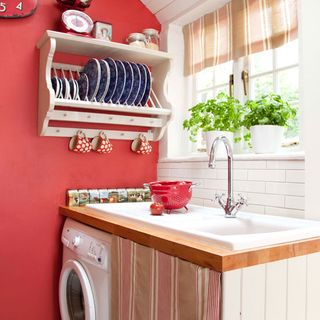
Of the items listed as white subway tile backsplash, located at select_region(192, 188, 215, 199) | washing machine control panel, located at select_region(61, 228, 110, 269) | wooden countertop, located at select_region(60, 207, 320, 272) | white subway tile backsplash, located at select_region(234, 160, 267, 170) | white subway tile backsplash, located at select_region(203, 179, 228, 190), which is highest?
white subway tile backsplash, located at select_region(234, 160, 267, 170)

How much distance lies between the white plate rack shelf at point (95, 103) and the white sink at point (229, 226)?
22.5 inches

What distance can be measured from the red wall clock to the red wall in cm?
4

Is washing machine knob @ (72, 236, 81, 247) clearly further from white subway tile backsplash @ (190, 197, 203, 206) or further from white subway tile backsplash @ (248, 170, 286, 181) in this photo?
white subway tile backsplash @ (248, 170, 286, 181)

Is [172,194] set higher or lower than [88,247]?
higher

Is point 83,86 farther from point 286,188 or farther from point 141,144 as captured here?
point 286,188

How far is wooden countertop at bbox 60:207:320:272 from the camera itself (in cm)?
104

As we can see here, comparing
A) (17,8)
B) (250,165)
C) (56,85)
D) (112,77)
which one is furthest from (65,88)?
(250,165)

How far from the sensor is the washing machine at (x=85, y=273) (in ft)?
5.45

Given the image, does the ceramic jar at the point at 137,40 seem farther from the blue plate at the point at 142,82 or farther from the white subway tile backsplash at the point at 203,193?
the white subway tile backsplash at the point at 203,193

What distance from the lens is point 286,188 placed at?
1.71 metres

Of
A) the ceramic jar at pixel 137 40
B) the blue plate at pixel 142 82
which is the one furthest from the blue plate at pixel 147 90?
the ceramic jar at pixel 137 40

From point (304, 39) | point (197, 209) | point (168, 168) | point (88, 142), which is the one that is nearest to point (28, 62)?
point (88, 142)

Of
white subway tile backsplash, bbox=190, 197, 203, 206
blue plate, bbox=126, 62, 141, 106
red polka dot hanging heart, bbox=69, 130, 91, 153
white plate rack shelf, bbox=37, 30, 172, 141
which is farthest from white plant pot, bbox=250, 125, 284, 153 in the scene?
red polka dot hanging heart, bbox=69, 130, 91, 153

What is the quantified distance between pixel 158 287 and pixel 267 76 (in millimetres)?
1414
